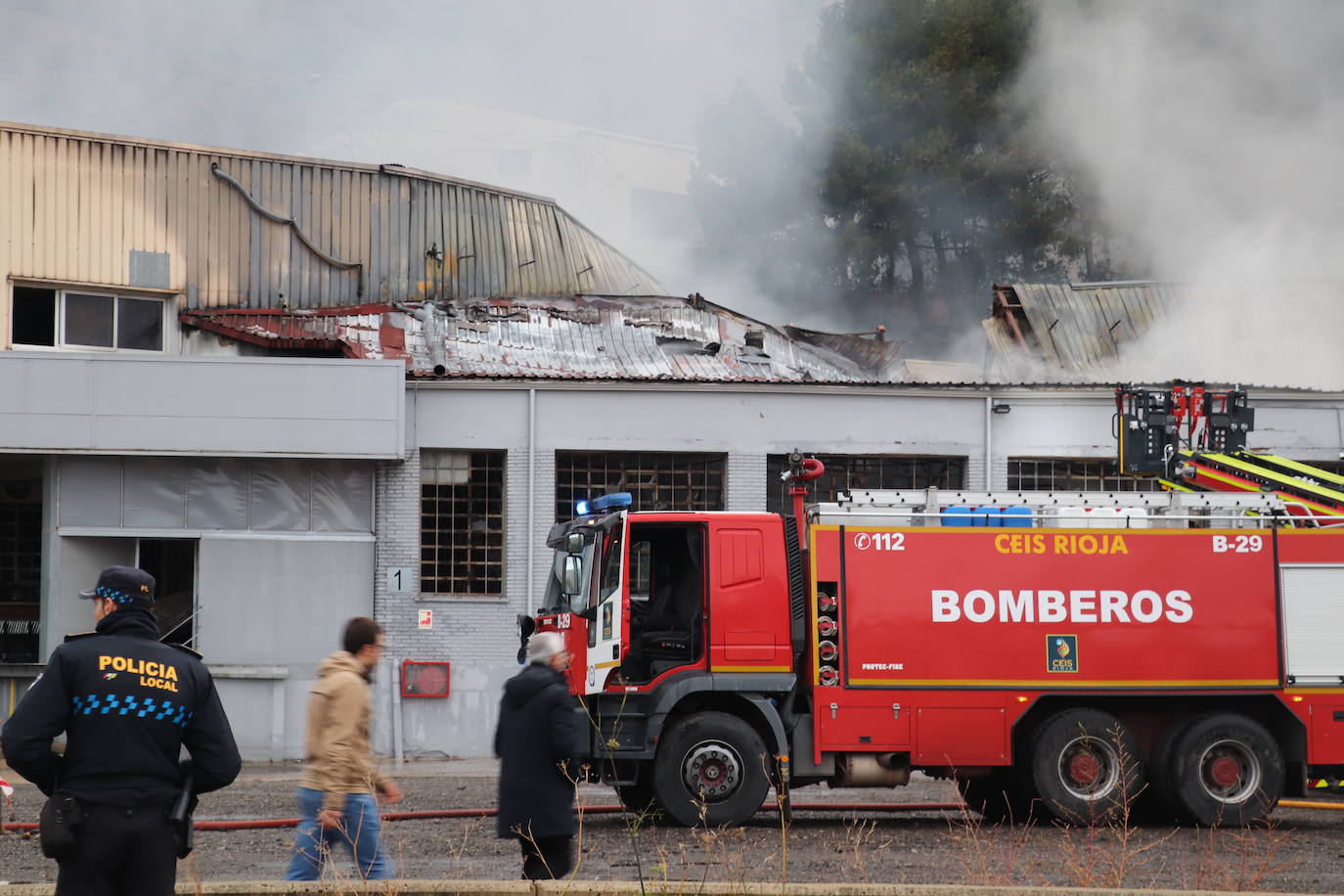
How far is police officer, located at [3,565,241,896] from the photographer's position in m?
5.12

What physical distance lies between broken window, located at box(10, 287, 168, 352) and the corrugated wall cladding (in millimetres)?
410

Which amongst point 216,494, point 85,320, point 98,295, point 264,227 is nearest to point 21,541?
point 85,320

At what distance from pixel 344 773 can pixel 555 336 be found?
15.5 meters

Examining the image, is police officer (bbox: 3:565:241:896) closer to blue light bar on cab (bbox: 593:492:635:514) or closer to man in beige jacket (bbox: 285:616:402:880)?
man in beige jacket (bbox: 285:616:402:880)

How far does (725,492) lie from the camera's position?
18969 millimetres

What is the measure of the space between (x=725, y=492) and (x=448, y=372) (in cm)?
403

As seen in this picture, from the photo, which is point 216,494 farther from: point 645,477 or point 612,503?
point 612,503

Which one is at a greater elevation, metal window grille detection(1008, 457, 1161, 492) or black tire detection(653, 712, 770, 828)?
metal window grille detection(1008, 457, 1161, 492)

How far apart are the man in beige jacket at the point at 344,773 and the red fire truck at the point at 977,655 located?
14.6 ft

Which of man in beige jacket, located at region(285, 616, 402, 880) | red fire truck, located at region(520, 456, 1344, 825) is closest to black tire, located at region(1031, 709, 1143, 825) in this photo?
red fire truck, located at region(520, 456, 1344, 825)

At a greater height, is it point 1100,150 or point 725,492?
point 1100,150

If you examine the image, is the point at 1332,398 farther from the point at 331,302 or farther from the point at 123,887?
the point at 123,887

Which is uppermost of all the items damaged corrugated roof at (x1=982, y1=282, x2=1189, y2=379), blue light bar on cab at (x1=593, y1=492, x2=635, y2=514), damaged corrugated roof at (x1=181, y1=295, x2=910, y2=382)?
damaged corrugated roof at (x1=982, y1=282, x2=1189, y2=379)

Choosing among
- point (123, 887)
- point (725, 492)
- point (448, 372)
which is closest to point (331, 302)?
point (448, 372)
